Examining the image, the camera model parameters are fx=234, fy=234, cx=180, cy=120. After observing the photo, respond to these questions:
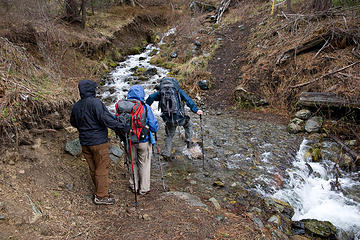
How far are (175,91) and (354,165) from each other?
16.4 ft

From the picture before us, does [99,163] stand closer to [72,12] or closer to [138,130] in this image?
[138,130]

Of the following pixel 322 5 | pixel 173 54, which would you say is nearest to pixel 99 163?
pixel 322 5

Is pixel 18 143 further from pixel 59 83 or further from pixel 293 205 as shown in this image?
pixel 293 205

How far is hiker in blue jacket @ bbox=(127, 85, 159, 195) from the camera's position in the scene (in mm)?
4277

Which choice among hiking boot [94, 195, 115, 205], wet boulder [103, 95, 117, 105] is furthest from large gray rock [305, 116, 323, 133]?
wet boulder [103, 95, 117, 105]

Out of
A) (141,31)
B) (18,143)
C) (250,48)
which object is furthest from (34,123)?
(141,31)

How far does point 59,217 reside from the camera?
354 cm

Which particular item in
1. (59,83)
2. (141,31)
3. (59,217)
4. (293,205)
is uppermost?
(141,31)

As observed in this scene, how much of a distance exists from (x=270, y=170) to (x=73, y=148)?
477cm

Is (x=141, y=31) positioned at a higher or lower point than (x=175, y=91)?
higher

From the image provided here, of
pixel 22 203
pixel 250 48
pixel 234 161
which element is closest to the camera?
pixel 22 203

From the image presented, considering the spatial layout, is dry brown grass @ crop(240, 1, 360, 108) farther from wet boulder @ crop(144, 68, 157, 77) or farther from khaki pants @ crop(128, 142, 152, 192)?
khaki pants @ crop(128, 142, 152, 192)

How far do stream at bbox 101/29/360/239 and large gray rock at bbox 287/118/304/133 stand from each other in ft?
0.74

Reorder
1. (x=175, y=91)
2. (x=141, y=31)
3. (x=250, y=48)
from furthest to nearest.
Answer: (x=141, y=31), (x=250, y=48), (x=175, y=91)
